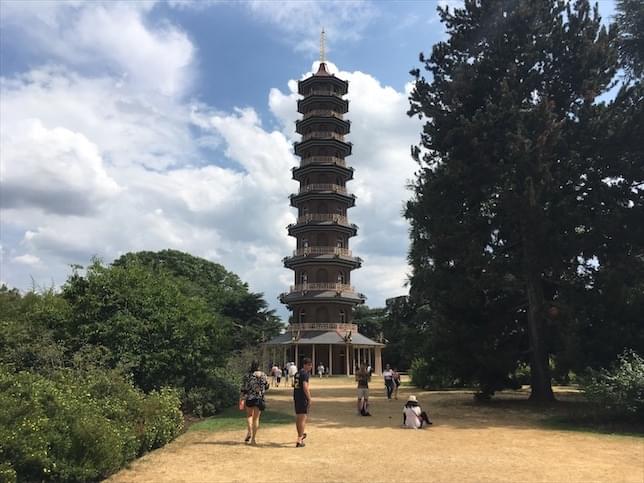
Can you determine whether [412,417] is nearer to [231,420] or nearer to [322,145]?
[231,420]

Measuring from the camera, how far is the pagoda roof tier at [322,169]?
147 ft

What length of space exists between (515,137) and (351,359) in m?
32.1

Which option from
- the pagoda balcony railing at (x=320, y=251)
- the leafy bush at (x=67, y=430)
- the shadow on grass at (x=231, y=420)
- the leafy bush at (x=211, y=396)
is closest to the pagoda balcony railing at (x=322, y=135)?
the pagoda balcony railing at (x=320, y=251)

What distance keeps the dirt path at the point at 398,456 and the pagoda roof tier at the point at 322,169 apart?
110ft

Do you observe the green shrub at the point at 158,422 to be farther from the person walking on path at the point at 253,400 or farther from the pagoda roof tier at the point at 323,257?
the pagoda roof tier at the point at 323,257

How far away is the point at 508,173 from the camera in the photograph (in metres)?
16.0

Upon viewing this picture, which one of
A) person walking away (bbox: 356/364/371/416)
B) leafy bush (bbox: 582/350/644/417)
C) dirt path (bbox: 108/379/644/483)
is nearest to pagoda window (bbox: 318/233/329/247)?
person walking away (bbox: 356/364/371/416)

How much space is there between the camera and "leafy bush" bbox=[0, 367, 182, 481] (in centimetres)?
662

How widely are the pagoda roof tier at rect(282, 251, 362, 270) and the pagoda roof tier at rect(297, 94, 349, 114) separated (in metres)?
12.6

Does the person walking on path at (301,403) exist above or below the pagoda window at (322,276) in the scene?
below

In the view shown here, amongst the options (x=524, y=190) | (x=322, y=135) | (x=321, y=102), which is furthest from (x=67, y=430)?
(x=321, y=102)

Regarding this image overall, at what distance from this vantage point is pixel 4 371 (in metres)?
9.48

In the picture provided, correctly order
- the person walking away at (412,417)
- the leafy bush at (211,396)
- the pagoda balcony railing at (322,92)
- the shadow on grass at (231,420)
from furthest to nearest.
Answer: the pagoda balcony railing at (322,92)
the leafy bush at (211,396)
the person walking away at (412,417)
the shadow on grass at (231,420)

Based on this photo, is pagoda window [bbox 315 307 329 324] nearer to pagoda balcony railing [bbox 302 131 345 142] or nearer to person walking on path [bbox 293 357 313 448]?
pagoda balcony railing [bbox 302 131 345 142]
